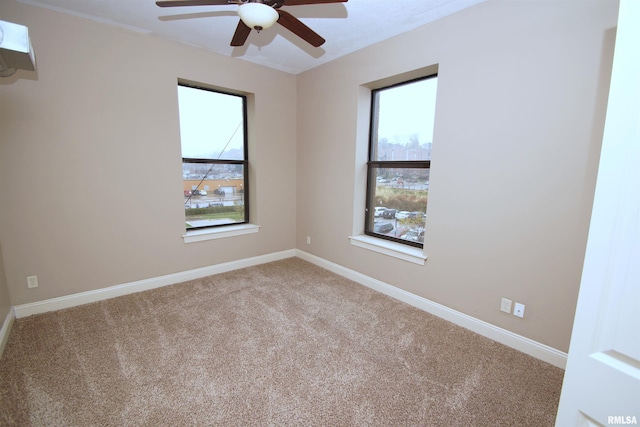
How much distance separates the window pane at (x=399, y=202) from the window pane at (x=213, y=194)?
1800 mm

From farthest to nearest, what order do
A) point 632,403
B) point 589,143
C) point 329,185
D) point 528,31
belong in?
point 329,185 < point 528,31 < point 589,143 < point 632,403

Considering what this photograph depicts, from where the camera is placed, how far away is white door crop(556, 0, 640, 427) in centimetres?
66

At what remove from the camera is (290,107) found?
385 cm

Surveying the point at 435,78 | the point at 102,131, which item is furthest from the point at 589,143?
the point at 102,131

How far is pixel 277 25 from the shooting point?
99.7 inches

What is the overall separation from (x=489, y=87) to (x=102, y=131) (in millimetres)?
3355

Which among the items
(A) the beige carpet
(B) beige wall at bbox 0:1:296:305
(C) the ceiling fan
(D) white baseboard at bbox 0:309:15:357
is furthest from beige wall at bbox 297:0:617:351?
(D) white baseboard at bbox 0:309:15:357

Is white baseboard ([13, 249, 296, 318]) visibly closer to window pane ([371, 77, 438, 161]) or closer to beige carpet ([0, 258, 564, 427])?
beige carpet ([0, 258, 564, 427])

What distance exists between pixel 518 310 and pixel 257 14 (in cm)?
A: 267

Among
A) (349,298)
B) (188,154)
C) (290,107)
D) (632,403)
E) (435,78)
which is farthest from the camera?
(290,107)

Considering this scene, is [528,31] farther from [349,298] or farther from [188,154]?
[188,154]

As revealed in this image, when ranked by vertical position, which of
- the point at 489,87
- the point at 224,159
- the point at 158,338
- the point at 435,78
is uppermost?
the point at 435,78

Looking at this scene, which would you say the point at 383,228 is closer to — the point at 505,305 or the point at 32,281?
the point at 505,305

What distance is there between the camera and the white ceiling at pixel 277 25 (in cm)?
222
